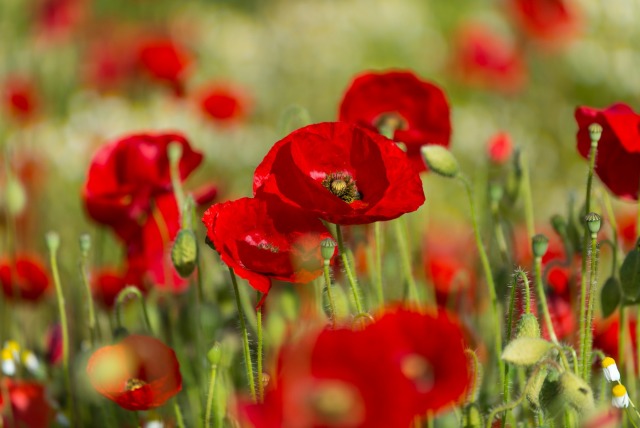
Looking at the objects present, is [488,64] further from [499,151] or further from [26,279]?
[26,279]

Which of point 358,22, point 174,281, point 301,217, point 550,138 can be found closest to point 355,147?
point 301,217

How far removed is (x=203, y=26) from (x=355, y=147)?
161 inches

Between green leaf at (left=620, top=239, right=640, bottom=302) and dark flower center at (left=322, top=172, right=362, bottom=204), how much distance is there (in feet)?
0.97

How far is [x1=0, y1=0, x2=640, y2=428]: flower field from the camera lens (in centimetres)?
77

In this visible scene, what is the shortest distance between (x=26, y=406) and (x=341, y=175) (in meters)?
0.54

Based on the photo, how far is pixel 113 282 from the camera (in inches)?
56.5

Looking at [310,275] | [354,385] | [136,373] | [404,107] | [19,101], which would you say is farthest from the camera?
[19,101]

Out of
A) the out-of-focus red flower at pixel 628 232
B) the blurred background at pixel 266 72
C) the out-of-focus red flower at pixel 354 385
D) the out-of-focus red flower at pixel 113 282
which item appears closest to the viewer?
the out-of-focus red flower at pixel 354 385

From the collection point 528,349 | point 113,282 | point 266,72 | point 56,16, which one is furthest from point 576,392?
point 266,72

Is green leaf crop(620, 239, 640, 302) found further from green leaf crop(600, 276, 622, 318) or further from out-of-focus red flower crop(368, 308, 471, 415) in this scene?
out-of-focus red flower crop(368, 308, 471, 415)

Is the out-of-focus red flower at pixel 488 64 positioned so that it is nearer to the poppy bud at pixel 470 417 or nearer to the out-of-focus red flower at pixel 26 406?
the out-of-focus red flower at pixel 26 406

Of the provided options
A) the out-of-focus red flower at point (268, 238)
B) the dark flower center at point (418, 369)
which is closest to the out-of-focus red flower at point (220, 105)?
the out-of-focus red flower at point (268, 238)

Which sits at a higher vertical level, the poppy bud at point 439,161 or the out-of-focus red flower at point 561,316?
the poppy bud at point 439,161

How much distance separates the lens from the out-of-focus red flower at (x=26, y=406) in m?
1.19
